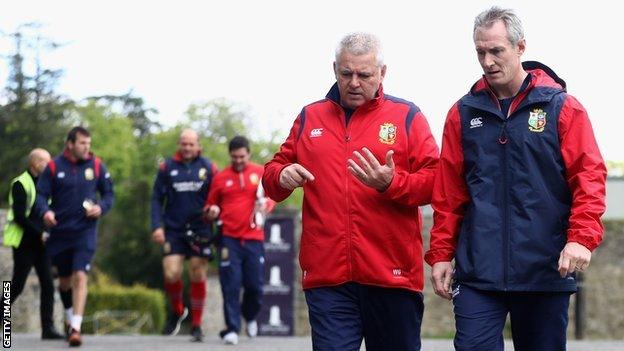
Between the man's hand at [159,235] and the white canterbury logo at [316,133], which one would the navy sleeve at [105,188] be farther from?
the white canterbury logo at [316,133]

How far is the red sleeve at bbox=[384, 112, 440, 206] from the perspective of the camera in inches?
254

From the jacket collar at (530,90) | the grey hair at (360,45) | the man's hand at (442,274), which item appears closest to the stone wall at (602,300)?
the grey hair at (360,45)

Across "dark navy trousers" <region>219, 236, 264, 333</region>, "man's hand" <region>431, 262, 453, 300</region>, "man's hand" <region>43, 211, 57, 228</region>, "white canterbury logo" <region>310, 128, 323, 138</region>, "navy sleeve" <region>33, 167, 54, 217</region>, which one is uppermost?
"white canterbury logo" <region>310, 128, 323, 138</region>

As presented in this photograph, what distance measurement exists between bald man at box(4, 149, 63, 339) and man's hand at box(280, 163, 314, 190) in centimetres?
804

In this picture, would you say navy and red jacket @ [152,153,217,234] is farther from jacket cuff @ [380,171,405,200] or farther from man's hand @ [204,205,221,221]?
jacket cuff @ [380,171,405,200]

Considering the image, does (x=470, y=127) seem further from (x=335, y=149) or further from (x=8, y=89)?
(x=8, y=89)

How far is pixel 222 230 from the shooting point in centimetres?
1434

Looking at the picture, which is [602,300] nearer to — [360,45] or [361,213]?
[361,213]

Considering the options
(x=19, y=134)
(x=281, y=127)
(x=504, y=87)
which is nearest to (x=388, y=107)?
(x=504, y=87)

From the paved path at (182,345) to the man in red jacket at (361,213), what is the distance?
686cm

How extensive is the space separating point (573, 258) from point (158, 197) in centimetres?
972

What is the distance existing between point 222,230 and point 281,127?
7482 centimetres

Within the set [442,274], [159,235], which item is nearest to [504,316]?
[442,274]

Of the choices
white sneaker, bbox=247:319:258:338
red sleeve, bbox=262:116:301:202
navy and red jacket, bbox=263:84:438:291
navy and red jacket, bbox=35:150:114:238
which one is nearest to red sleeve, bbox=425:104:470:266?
navy and red jacket, bbox=263:84:438:291
